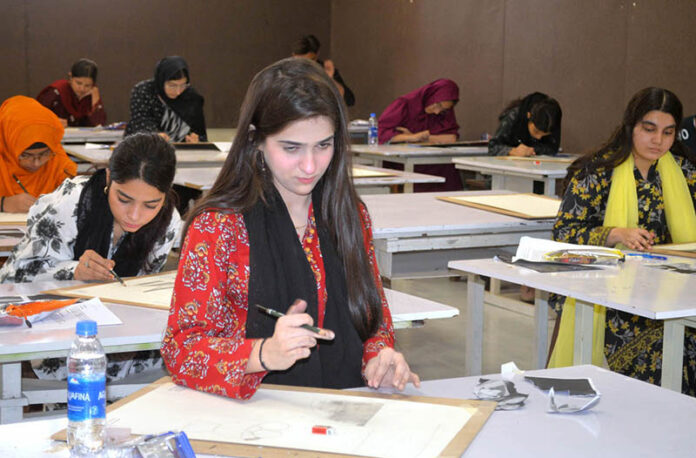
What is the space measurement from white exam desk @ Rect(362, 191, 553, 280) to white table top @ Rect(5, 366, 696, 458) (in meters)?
1.67

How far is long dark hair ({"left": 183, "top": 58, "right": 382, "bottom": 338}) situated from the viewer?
1589 millimetres

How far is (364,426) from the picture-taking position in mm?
1374

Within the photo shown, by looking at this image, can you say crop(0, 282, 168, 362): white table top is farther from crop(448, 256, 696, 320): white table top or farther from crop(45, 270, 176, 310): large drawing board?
crop(448, 256, 696, 320): white table top

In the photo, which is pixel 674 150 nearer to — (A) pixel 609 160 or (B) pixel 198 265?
(A) pixel 609 160

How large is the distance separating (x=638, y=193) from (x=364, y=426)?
2.30 metres

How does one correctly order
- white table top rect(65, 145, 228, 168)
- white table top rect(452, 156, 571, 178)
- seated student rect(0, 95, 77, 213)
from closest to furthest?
seated student rect(0, 95, 77, 213) → white table top rect(452, 156, 571, 178) → white table top rect(65, 145, 228, 168)

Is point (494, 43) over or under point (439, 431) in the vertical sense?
over

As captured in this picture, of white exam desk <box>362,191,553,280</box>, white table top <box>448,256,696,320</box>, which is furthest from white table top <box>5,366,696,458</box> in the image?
white exam desk <box>362,191,553,280</box>

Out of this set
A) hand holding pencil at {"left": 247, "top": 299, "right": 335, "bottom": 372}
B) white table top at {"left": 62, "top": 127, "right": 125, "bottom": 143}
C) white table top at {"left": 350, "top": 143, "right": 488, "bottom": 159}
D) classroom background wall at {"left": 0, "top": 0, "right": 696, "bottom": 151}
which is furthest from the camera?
classroom background wall at {"left": 0, "top": 0, "right": 696, "bottom": 151}

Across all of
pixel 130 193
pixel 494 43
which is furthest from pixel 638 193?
pixel 494 43

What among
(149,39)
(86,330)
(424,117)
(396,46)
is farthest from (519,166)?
(149,39)

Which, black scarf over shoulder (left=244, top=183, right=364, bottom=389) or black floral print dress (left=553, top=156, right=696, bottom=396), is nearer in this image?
black scarf over shoulder (left=244, top=183, right=364, bottom=389)

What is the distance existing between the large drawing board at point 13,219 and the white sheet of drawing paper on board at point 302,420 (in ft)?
7.34

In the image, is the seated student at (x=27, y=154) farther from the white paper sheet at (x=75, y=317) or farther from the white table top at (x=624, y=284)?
the white table top at (x=624, y=284)
